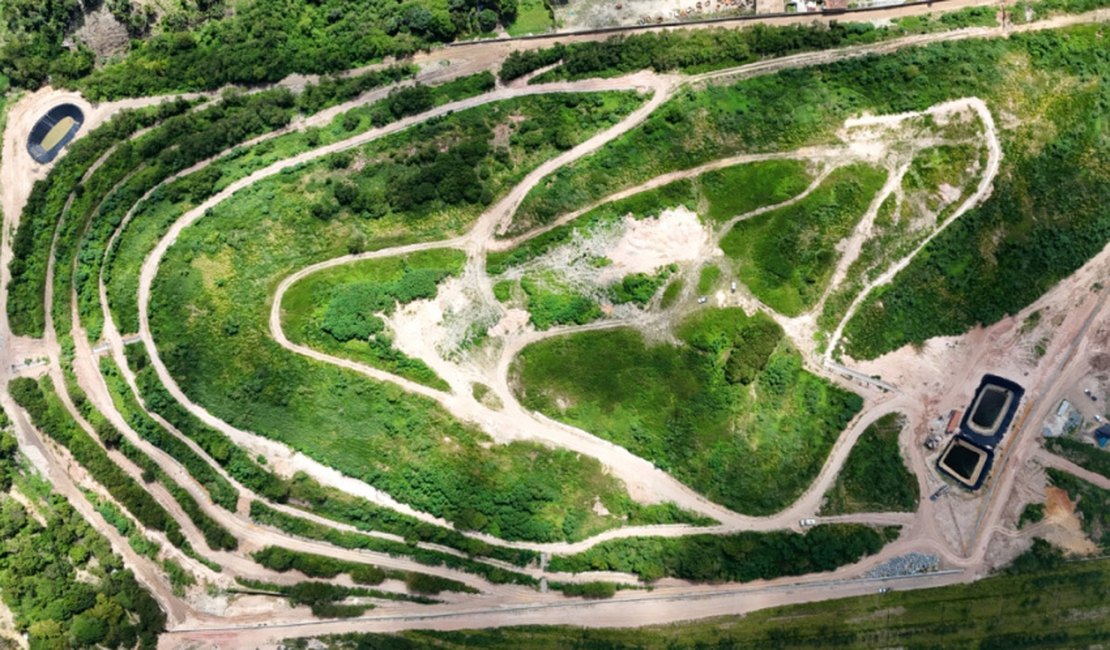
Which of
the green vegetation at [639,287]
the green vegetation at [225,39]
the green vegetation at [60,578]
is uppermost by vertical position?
the green vegetation at [225,39]

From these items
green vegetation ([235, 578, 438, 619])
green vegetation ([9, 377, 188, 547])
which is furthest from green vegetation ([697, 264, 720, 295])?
green vegetation ([9, 377, 188, 547])

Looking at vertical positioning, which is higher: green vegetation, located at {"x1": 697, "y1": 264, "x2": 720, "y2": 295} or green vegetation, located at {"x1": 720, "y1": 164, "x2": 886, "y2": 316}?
green vegetation, located at {"x1": 720, "y1": 164, "x2": 886, "y2": 316}

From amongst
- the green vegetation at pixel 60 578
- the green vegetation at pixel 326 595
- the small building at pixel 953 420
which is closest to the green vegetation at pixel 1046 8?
the small building at pixel 953 420

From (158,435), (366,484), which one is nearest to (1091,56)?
(366,484)

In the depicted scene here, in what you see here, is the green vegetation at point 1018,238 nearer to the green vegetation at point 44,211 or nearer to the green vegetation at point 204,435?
the green vegetation at point 204,435

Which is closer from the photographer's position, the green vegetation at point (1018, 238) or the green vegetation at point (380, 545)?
the green vegetation at point (380, 545)

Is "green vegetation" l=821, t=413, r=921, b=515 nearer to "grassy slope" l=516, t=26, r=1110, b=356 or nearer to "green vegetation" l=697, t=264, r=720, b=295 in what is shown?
"grassy slope" l=516, t=26, r=1110, b=356

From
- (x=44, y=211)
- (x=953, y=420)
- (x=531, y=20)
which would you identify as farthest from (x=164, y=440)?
(x=953, y=420)
